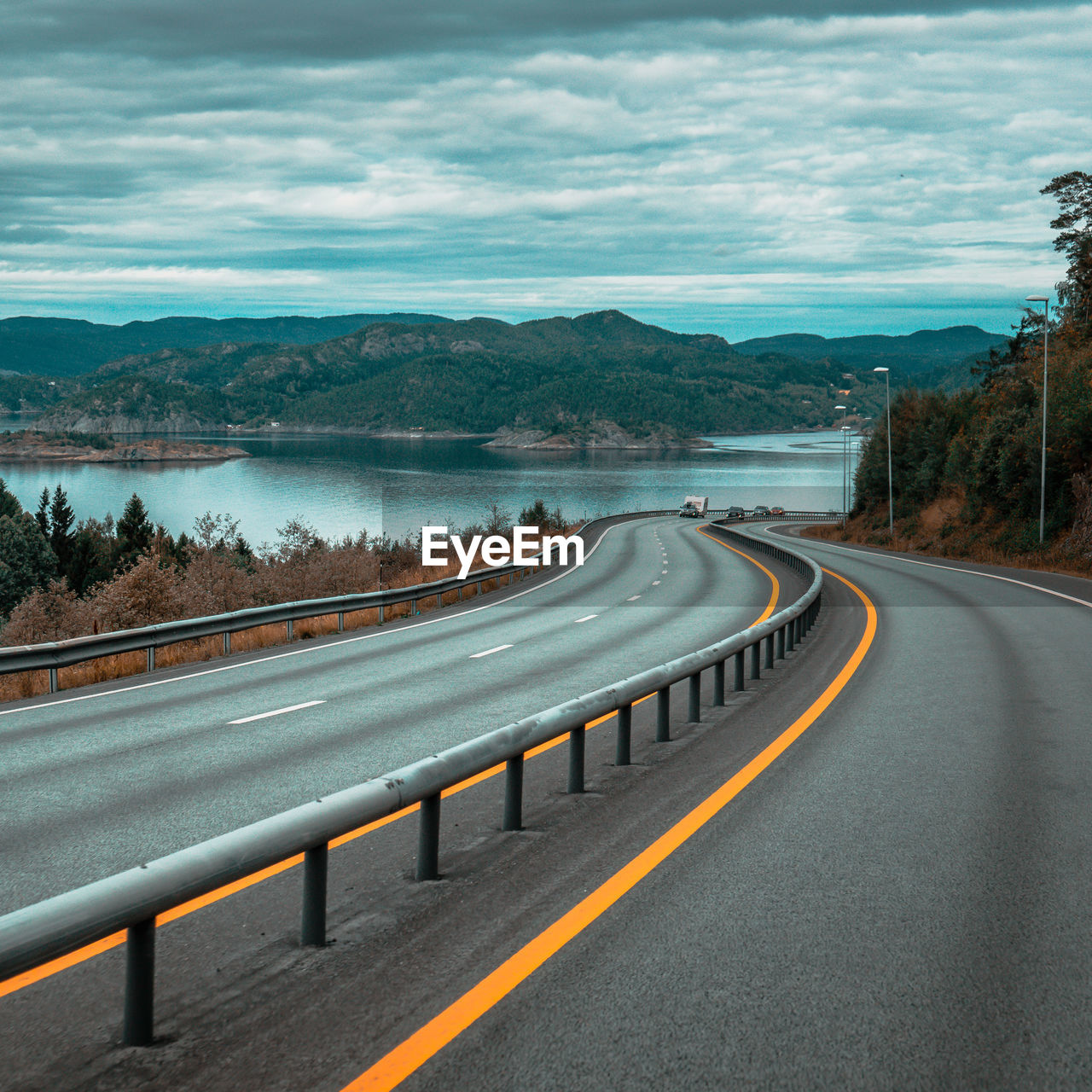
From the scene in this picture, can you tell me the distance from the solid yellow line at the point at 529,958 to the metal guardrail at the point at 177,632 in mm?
9660

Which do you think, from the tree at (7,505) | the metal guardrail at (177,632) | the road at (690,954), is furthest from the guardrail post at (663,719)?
the tree at (7,505)

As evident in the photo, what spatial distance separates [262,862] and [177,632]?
12678 millimetres

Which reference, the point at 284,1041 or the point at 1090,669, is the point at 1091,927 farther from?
the point at 1090,669

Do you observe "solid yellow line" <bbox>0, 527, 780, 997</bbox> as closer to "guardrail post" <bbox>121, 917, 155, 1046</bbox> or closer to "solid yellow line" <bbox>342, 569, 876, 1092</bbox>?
"guardrail post" <bbox>121, 917, 155, 1046</bbox>

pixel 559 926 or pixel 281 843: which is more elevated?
pixel 281 843

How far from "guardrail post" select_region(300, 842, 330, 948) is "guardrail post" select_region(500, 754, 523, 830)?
1.98 meters

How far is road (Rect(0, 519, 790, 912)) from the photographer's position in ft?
23.3

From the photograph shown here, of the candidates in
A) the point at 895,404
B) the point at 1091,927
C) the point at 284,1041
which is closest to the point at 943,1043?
the point at 1091,927

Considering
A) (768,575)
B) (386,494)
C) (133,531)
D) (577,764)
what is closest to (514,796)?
(577,764)

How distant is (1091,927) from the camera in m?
5.05

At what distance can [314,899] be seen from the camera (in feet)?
15.5

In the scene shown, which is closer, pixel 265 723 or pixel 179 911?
pixel 179 911

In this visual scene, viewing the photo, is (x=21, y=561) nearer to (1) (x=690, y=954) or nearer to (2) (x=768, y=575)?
(2) (x=768, y=575)

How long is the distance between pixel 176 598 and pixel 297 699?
52.6 ft
